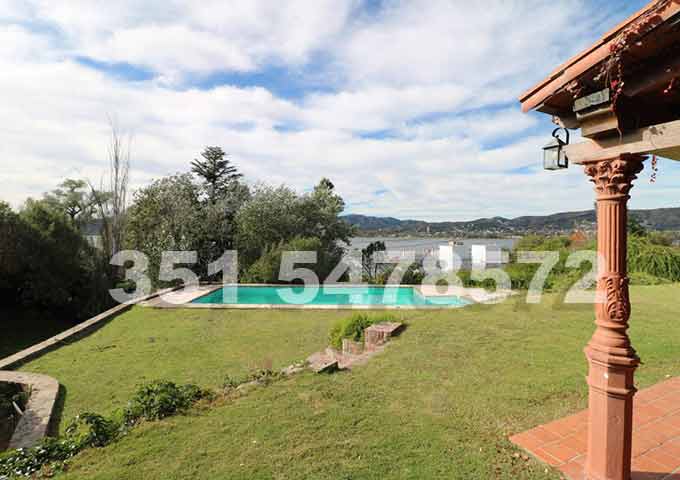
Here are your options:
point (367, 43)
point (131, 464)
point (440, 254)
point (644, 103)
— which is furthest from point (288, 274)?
point (644, 103)

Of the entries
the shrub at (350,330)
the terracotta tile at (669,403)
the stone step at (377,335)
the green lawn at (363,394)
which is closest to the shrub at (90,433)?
the green lawn at (363,394)

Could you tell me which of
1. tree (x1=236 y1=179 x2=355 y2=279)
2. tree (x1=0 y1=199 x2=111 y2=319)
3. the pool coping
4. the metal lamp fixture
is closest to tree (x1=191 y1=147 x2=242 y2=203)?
tree (x1=236 y1=179 x2=355 y2=279)

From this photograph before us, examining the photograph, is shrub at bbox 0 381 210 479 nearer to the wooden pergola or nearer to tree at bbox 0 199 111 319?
the wooden pergola

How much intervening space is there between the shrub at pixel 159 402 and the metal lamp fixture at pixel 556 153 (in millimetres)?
4122

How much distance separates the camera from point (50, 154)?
1315cm

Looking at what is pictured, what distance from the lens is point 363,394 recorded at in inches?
166

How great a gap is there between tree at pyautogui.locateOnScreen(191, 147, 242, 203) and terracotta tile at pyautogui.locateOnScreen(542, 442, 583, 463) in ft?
69.4

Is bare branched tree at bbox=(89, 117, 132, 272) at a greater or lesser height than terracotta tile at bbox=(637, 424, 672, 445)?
greater

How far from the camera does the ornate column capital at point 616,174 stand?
2.18 meters

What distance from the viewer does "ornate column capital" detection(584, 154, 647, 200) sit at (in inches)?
85.7

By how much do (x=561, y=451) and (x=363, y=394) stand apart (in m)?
1.95

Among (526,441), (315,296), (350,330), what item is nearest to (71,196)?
(315,296)

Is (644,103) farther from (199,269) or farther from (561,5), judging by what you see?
(199,269)

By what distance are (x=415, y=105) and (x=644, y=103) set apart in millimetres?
8984
